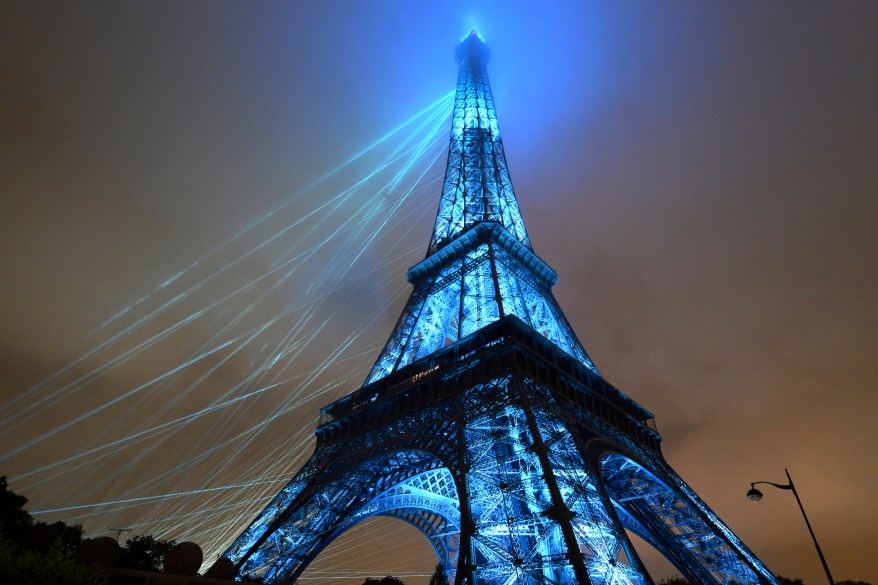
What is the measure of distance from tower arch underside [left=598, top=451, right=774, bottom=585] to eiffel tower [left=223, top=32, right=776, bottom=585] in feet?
0.24

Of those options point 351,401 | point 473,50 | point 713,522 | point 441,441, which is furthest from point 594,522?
point 473,50

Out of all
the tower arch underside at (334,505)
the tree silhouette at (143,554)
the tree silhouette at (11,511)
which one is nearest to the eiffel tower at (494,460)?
the tower arch underside at (334,505)

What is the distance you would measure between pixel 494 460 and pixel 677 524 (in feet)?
45.4

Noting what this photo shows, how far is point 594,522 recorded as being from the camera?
50.3ft

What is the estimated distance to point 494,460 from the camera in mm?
17750

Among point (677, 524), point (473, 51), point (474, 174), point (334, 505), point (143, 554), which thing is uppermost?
point (473, 51)

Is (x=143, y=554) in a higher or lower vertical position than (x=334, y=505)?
lower

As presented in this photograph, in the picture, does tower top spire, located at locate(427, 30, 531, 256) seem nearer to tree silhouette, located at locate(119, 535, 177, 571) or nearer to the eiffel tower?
the eiffel tower

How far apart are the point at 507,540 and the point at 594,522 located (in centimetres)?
333

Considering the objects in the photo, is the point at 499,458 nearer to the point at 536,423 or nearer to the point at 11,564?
the point at 536,423

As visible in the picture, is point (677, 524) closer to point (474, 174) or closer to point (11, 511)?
point (474, 174)

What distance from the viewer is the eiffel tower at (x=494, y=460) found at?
50.4ft

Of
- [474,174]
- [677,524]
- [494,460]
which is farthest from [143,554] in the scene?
[474,174]

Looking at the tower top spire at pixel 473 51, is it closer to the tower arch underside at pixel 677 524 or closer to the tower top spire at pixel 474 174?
the tower top spire at pixel 474 174
